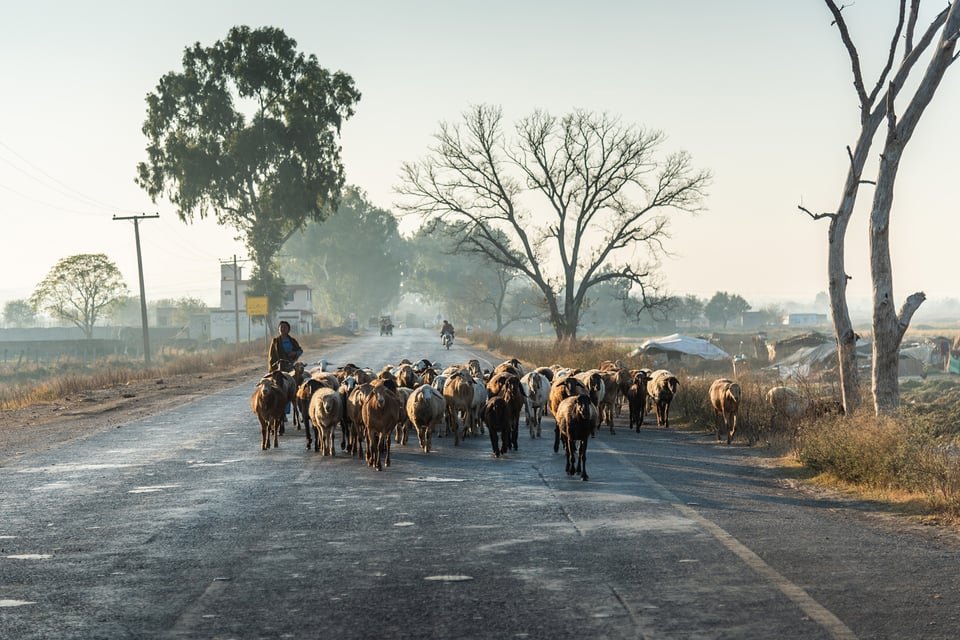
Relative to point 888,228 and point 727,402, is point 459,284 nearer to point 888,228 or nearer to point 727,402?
point 727,402

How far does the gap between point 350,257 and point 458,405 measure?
417ft

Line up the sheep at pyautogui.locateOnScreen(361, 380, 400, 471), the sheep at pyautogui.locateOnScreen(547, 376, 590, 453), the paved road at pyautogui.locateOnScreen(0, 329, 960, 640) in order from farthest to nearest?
1. the sheep at pyautogui.locateOnScreen(547, 376, 590, 453)
2. the sheep at pyautogui.locateOnScreen(361, 380, 400, 471)
3. the paved road at pyautogui.locateOnScreen(0, 329, 960, 640)

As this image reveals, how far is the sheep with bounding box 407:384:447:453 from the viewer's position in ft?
49.4

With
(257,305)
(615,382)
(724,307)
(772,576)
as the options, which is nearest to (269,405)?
(615,382)

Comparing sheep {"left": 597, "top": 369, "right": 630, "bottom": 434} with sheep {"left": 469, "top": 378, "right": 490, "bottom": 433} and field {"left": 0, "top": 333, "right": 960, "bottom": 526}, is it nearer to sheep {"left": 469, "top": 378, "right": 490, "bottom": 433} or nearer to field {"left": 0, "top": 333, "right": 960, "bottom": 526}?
field {"left": 0, "top": 333, "right": 960, "bottom": 526}

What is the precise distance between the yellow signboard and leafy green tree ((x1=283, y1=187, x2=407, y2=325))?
7096 cm

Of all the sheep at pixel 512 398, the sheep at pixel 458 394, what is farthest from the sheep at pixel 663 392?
the sheep at pixel 512 398

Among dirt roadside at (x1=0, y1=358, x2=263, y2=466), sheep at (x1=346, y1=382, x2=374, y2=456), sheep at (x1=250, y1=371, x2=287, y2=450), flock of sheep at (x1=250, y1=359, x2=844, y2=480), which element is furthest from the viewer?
dirt roadside at (x1=0, y1=358, x2=263, y2=466)

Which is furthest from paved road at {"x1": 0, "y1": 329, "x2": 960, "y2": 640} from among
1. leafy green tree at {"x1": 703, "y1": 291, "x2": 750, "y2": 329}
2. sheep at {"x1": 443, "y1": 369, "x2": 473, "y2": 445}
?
leafy green tree at {"x1": 703, "y1": 291, "x2": 750, "y2": 329}

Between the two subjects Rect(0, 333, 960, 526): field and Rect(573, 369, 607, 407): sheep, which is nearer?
Rect(0, 333, 960, 526): field

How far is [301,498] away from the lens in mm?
11148

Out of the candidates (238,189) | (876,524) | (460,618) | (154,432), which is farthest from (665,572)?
(238,189)

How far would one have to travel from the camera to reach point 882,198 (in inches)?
612

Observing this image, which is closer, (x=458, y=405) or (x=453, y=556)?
(x=453, y=556)
